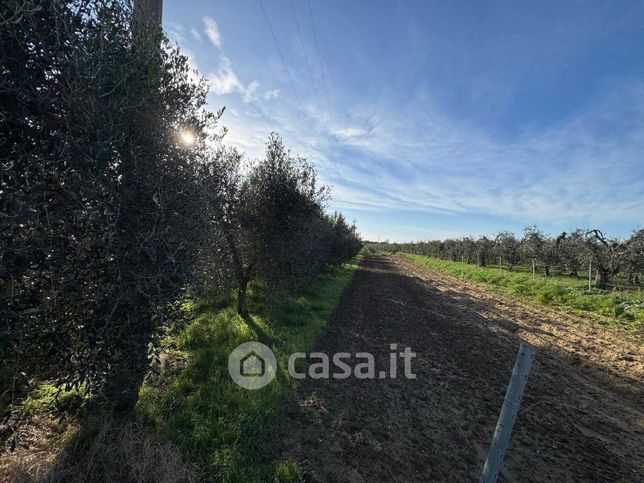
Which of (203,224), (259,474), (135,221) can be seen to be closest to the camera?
(135,221)

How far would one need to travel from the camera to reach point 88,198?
11.2 ft

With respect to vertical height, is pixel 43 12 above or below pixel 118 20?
below

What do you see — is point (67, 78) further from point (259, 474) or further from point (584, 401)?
point (584, 401)

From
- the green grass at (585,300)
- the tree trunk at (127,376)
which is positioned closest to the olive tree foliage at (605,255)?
the green grass at (585,300)

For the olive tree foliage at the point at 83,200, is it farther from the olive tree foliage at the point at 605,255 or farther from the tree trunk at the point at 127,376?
the olive tree foliage at the point at 605,255

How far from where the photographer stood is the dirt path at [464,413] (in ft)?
16.7

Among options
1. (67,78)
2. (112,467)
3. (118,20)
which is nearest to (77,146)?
(67,78)

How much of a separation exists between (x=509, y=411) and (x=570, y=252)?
48.5 metres

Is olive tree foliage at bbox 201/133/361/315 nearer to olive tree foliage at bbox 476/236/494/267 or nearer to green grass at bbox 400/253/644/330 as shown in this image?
green grass at bbox 400/253/644/330

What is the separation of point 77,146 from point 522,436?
8868 millimetres

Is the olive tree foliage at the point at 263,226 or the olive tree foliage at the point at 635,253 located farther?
the olive tree foliage at the point at 635,253

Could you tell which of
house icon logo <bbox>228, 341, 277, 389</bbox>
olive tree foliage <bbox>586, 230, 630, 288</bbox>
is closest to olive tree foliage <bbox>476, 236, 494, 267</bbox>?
olive tree foliage <bbox>586, 230, 630, 288</bbox>

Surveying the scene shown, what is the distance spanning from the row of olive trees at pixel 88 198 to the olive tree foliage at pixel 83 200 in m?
0.01

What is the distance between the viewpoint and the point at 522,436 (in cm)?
604
